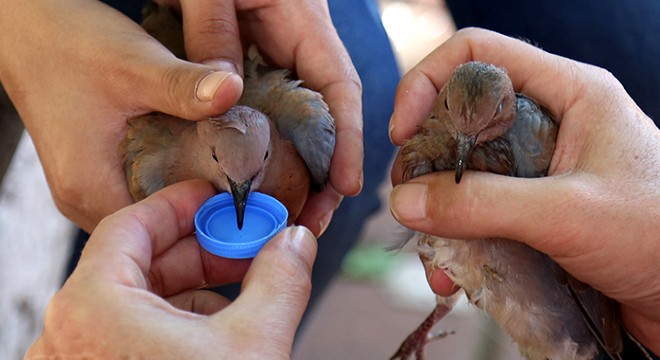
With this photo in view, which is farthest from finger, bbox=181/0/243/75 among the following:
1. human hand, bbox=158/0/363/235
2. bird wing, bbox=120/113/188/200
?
bird wing, bbox=120/113/188/200

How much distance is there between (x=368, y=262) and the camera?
359 centimetres

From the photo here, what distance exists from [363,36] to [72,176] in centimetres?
118

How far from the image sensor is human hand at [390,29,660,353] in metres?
1.50

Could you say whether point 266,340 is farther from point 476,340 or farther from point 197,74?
point 476,340

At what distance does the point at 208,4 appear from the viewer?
1.96 m

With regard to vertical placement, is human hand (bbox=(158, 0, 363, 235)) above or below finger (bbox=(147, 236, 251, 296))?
above

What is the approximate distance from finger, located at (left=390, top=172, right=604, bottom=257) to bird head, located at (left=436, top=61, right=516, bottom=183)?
0.14m

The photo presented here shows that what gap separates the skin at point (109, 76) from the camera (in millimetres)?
1880

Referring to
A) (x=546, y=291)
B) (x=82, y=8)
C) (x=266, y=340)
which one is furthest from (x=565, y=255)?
(x=82, y=8)

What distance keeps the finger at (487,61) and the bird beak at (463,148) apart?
0.80 ft

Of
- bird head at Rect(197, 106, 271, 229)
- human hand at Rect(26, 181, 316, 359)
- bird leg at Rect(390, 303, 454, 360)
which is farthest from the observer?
bird leg at Rect(390, 303, 454, 360)

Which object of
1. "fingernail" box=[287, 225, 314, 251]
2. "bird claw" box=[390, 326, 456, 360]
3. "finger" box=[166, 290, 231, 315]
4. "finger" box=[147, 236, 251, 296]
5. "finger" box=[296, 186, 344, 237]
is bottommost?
"bird claw" box=[390, 326, 456, 360]

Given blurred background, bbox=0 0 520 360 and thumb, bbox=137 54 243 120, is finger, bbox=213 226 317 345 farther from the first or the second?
blurred background, bbox=0 0 520 360

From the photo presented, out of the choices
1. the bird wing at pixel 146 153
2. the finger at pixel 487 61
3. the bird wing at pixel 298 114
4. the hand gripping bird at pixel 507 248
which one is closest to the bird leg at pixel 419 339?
the hand gripping bird at pixel 507 248
